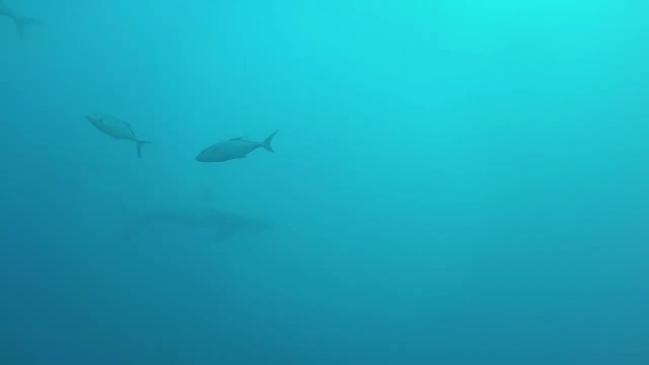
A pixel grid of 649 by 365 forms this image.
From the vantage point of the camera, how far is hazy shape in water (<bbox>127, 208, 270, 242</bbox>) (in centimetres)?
787

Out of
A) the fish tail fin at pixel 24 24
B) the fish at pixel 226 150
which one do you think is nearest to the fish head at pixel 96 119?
the fish at pixel 226 150

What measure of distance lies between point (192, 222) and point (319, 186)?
1801mm

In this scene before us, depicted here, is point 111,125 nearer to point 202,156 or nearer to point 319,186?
point 202,156

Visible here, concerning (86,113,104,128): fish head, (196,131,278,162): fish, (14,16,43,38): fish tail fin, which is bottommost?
(196,131,278,162): fish

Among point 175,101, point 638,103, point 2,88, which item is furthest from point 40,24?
point 638,103

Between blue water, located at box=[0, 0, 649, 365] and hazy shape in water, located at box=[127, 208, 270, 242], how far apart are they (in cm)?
3

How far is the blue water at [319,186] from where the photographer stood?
A: 7395 mm

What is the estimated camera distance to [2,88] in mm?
7578

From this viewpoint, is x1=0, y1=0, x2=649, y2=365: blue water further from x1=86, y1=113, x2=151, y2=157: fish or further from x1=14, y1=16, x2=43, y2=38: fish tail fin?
x1=86, y1=113, x2=151, y2=157: fish

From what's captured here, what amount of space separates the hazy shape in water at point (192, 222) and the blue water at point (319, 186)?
0.03 meters

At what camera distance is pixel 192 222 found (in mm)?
7949

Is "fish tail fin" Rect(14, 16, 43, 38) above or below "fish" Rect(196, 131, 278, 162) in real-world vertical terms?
above

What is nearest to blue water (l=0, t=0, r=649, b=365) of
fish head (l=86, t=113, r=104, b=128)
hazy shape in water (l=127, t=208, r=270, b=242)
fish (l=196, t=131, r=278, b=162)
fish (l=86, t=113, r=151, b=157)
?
hazy shape in water (l=127, t=208, r=270, b=242)

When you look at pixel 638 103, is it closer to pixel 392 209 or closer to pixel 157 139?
pixel 392 209
